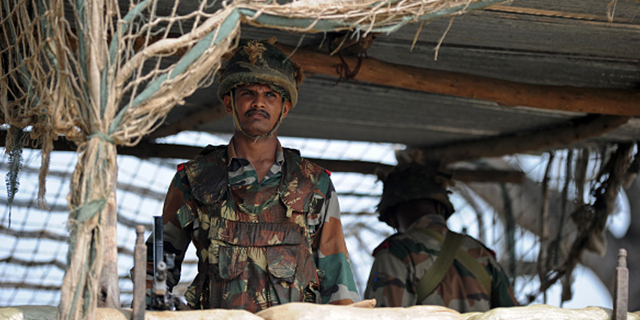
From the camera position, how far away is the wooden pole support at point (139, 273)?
2416 millimetres

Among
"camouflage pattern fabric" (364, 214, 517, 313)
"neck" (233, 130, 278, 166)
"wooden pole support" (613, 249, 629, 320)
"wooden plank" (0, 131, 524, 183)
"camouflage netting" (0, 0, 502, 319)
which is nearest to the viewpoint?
"camouflage netting" (0, 0, 502, 319)

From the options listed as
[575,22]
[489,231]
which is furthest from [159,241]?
[489,231]

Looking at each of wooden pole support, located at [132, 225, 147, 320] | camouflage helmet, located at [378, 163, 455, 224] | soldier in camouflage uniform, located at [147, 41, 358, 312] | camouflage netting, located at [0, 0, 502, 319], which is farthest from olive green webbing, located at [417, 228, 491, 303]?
wooden pole support, located at [132, 225, 147, 320]

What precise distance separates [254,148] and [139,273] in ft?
3.85

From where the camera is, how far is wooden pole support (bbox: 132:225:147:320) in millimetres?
2416

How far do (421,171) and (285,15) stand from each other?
280 cm

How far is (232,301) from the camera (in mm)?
3254

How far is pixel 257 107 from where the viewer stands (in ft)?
11.2

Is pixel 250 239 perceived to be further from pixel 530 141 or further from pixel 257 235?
pixel 530 141

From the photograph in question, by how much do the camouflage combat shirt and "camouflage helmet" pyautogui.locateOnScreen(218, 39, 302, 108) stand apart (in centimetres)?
28

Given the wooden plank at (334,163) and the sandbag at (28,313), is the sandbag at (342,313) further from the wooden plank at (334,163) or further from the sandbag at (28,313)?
the wooden plank at (334,163)

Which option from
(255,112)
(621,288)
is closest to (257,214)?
(255,112)

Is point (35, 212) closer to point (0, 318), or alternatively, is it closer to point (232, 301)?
point (232, 301)

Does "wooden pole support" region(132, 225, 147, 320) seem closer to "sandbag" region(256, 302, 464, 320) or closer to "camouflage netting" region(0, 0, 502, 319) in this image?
"camouflage netting" region(0, 0, 502, 319)
